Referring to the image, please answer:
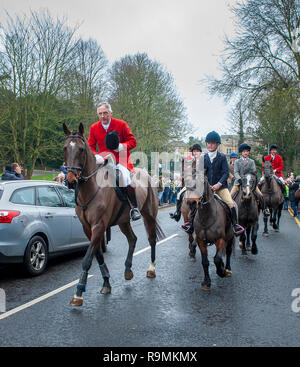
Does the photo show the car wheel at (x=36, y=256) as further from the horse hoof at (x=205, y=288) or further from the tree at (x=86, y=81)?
the tree at (x=86, y=81)

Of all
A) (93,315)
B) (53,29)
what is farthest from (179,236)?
(53,29)

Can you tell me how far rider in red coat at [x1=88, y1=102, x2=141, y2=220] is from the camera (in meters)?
6.38

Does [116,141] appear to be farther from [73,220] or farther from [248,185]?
[248,185]

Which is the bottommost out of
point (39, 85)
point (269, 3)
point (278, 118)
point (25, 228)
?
point (25, 228)

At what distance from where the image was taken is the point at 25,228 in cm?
683

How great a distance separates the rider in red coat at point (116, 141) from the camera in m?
6.38

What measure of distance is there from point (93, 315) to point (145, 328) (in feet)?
2.65

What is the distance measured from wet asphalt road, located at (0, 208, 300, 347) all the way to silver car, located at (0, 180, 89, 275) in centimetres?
41

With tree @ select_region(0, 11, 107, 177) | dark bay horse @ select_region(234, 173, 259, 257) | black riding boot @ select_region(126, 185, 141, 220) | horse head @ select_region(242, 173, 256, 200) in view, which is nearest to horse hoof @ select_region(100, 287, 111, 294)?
black riding boot @ select_region(126, 185, 141, 220)

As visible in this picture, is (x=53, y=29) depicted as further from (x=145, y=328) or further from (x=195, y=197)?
(x=145, y=328)

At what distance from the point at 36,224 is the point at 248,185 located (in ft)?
16.9

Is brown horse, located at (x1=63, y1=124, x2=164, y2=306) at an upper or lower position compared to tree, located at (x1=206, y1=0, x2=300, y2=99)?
lower

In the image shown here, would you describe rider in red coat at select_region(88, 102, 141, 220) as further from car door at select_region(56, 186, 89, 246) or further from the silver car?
car door at select_region(56, 186, 89, 246)

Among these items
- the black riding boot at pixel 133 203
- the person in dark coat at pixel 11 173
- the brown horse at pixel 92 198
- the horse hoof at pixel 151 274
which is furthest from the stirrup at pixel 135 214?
the person in dark coat at pixel 11 173
